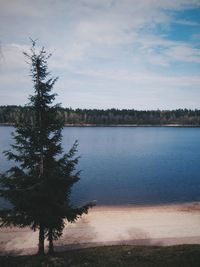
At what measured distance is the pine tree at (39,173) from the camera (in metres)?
16.2

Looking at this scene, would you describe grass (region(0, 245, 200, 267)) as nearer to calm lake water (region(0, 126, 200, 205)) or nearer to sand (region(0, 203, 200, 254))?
sand (region(0, 203, 200, 254))

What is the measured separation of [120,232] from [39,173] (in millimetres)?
11715

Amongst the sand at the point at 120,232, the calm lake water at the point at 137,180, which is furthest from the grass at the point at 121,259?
the calm lake water at the point at 137,180

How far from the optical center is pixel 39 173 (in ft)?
55.3

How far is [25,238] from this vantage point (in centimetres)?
2369

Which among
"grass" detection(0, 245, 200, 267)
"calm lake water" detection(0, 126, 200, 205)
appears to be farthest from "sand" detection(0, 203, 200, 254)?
"calm lake water" detection(0, 126, 200, 205)

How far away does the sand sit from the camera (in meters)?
22.8

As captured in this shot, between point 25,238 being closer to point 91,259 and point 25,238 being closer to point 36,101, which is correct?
point 91,259

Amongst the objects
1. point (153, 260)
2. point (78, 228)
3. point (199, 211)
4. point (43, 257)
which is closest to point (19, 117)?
point (43, 257)

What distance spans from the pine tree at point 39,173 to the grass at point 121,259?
2.00 meters

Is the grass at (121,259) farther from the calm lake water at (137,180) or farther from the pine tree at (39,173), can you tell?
the calm lake water at (137,180)

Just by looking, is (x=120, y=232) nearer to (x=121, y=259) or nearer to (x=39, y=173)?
(x=121, y=259)

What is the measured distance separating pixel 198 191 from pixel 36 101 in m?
36.2

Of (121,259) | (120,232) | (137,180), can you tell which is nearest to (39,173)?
(121,259)
